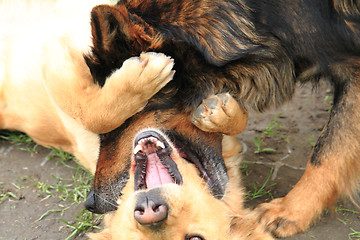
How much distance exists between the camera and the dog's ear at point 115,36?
8.70ft

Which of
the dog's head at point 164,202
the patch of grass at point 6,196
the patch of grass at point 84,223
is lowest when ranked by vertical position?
the patch of grass at point 6,196

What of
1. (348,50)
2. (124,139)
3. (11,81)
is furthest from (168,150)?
(11,81)

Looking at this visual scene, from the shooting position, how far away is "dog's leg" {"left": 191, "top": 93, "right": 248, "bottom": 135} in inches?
111

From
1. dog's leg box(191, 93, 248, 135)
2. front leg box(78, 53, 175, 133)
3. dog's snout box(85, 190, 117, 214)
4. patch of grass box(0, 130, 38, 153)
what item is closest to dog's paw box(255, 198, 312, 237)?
dog's leg box(191, 93, 248, 135)

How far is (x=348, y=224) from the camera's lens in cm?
301

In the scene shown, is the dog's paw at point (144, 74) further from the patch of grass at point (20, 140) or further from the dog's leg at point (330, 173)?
the patch of grass at point (20, 140)

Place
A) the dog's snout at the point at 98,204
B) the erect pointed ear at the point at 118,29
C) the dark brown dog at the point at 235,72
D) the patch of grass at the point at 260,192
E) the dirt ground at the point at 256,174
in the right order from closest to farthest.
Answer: the erect pointed ear at the point at 118,29 → the dark brown dog at the point at 235,72 → the dog's snout at the point at 98,204 → the dirt ground at the point at 256,174 → the patch of grass at the point at 260,192

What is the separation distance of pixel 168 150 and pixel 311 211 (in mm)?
903

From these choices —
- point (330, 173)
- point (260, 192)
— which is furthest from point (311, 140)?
point (330, 173)

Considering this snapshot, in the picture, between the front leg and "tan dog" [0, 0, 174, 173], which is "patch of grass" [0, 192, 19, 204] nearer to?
"tan dog" [0, 0, 174, 173]

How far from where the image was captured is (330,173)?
9.55 ft

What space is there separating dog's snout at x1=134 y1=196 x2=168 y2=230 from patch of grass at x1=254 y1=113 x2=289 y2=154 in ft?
4.85

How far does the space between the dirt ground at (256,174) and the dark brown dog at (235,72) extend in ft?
0.80

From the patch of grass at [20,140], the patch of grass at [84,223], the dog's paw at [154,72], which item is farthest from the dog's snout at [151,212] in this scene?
the patch of grass at [20,140]
